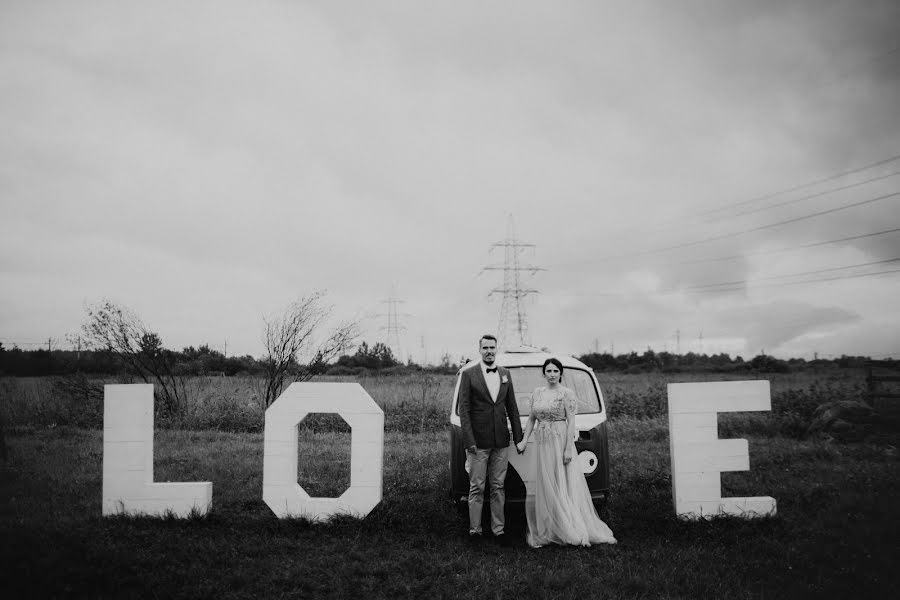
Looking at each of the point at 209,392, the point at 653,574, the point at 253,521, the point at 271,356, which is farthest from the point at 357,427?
the point at 209,392

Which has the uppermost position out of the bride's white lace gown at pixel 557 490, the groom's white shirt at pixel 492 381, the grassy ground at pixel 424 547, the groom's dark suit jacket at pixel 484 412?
the groom's white shirt at pixel 492 381

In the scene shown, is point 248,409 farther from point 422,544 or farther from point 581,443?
point 581,443

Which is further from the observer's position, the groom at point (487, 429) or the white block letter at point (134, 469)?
the white block letter at point (134, 469)

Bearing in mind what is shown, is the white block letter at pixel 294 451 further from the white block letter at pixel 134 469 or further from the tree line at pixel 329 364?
the tree line at pixel 329 364

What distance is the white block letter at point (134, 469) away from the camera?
292 inches

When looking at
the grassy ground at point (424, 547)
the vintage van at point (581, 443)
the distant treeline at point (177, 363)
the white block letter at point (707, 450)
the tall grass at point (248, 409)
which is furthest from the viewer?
the distant treeline at point (177, 363)

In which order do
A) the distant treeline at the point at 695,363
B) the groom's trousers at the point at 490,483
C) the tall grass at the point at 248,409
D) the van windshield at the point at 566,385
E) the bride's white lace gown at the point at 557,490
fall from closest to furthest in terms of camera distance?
the bride's white lace gown at the point at 557,490
the groom's trousers at the point at 490,483
the van windshield at the point at 566,385
the tall grass at the point at 248,409
the distant treeline at the point at 695,363

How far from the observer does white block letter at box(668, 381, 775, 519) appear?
7578 millimetres

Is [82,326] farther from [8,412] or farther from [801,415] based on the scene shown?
[801,415]

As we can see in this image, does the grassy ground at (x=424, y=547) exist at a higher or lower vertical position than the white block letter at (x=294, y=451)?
lower

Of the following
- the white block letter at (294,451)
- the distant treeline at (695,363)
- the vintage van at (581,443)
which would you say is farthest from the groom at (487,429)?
the distant treeline at (695,363)

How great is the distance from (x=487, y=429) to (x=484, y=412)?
0.19m

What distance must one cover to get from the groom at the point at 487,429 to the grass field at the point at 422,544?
1.40 feet

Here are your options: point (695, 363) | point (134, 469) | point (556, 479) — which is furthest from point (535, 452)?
point (695, 363)
